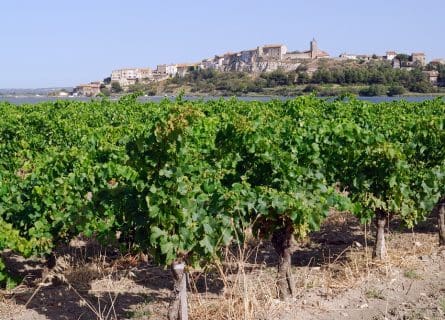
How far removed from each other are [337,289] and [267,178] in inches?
56.6

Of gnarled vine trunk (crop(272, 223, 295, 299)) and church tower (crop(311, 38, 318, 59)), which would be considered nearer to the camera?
gnarled vine trunk (crop(272, 223, 295, 299))

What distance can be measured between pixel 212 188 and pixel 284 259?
1.36 meters

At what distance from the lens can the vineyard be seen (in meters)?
4.88

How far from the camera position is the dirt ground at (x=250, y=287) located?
5648mm

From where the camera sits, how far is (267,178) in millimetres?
6184

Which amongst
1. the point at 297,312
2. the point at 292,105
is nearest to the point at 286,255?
the point at 297,312

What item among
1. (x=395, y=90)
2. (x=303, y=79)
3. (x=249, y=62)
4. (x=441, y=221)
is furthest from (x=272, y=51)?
(x=441, y=221)

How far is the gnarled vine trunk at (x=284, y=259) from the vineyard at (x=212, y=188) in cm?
1

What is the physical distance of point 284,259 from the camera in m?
6.21

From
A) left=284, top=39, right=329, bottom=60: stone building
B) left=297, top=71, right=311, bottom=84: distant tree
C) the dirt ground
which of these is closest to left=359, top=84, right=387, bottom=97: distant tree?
left=297, top=71, right=311, bottom=84: distant tree

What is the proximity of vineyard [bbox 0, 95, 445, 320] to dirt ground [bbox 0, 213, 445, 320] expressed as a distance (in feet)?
1.03

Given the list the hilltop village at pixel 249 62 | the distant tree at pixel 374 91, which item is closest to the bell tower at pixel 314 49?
the hilltop village at pixel 249 62

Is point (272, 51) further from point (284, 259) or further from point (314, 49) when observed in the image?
point (284, 259)

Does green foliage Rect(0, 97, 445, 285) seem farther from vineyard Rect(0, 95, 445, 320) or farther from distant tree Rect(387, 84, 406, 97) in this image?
distant tree Rect(387, 84, 406, 97)
